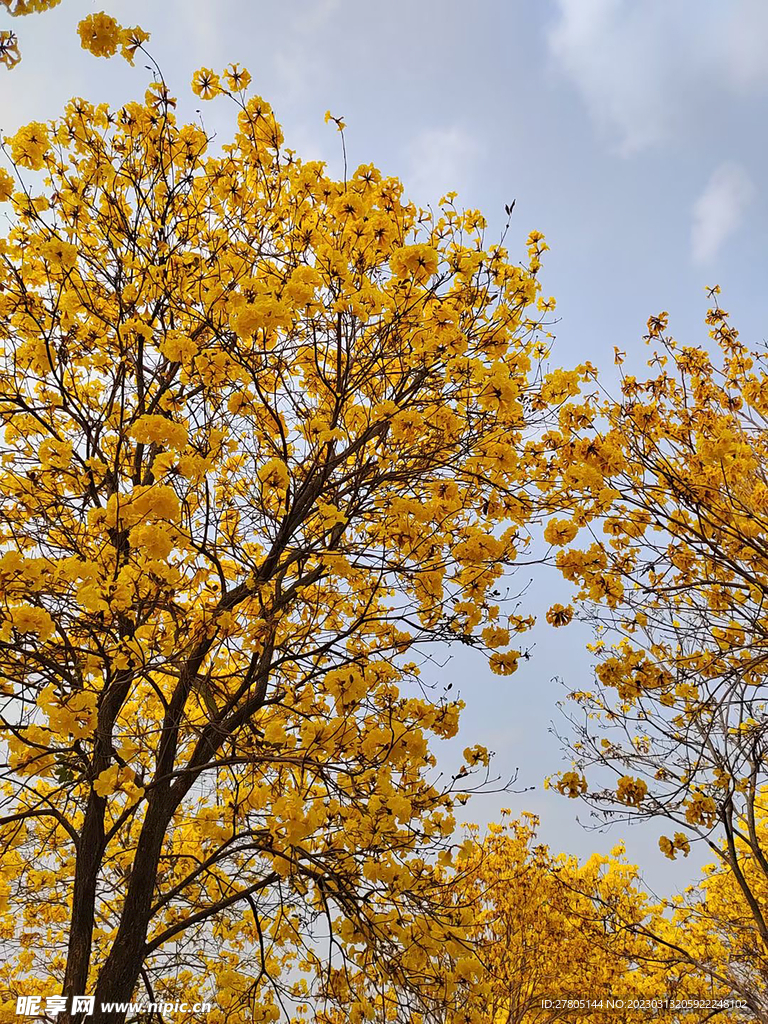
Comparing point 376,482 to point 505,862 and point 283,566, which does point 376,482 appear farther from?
point 505,862

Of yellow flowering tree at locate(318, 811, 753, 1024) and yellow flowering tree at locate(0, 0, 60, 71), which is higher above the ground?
yellow flowering tree at locate(0, 0, 60, 71)

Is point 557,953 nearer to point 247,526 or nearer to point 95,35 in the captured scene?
point 247,526

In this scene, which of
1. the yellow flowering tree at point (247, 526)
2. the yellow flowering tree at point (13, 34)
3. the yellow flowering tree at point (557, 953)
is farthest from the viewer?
the yellow flowering tree at point (557, 953)

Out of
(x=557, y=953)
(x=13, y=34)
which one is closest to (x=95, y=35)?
(x=13, y=34)

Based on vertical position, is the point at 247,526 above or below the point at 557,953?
above

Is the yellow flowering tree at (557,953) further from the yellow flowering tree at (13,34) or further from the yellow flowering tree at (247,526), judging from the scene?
the yellow flowering tree at (13,34)

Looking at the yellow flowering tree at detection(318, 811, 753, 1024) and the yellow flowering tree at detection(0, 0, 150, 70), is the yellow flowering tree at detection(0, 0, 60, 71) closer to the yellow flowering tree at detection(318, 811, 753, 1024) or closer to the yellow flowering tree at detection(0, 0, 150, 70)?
the yellow flowering tree at detection(0, 0, 150, 70)

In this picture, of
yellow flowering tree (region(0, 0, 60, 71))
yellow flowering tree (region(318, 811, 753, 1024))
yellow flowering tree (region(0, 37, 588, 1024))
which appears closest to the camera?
yellow flowering tree (region(0, 0, 60, 71))

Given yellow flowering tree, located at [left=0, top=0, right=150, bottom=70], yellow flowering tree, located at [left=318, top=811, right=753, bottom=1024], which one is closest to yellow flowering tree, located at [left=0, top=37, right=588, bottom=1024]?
yellow flowering tree, located at [left=0, top=0, right=150, bottom=70]

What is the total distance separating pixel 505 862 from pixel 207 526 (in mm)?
7725

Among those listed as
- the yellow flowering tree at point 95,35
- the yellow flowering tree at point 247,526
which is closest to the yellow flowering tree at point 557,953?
the yellow flowering tree at point 247,526

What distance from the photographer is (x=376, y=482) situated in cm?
388

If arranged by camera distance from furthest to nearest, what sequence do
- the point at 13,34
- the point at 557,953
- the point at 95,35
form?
the point at 557,953, the point at 95,35, the point at 13,34

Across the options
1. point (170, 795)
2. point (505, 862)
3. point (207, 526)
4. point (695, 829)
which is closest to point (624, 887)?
point (505, 862)
